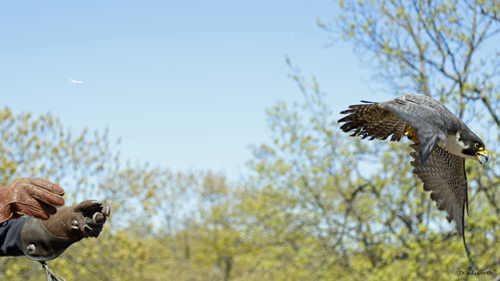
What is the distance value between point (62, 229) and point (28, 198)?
0.23 m

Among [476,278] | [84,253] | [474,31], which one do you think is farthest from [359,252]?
[84,253]

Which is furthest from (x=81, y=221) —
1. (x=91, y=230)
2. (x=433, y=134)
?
(x=433, y=134)

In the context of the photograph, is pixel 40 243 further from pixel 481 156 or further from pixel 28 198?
pixel 481 156

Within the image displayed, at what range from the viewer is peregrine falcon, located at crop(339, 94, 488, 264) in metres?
2.16

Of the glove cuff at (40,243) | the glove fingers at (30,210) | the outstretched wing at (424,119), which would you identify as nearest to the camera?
the outstretched wing at (424,119)

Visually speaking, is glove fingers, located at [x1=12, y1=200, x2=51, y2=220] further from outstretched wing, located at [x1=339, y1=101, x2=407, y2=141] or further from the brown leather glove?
outstretched wing, located at [x1=339, y1=101, x2=407, y2=141]

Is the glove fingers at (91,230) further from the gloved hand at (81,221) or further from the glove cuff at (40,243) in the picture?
the glove cuff at (40,243)

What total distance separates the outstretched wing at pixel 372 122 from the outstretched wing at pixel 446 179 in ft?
0.73

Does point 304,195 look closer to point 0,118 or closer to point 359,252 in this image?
point 359,252

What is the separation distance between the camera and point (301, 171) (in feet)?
27.9

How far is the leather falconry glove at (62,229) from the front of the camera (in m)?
2.13

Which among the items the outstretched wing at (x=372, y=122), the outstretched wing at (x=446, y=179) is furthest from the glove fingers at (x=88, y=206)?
the outstretched wing at (x=446, y=179)

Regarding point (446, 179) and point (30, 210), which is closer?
point (30, 210)

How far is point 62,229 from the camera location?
2172 mm
